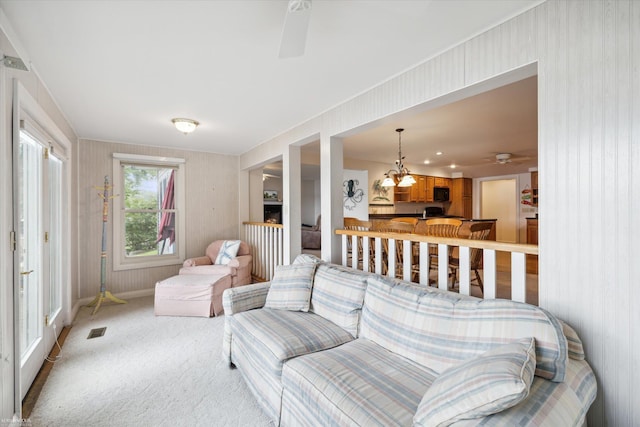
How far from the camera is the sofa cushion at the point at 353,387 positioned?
128 centimetres

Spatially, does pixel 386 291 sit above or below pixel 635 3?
below

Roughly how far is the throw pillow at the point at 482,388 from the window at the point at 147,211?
15.3 feet

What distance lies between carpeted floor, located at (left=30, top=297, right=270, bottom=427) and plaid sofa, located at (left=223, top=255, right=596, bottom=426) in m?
0.21

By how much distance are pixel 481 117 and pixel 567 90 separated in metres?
2.32

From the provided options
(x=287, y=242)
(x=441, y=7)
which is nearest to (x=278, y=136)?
(x=287, y=242)

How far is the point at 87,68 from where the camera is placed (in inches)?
86.4

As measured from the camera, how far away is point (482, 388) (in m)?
1.01

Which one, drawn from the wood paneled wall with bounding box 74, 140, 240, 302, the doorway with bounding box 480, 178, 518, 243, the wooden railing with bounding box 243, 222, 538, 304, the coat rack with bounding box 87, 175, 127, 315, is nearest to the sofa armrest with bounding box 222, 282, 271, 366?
the wooden railing with bounding box 243, 222, 538, 304

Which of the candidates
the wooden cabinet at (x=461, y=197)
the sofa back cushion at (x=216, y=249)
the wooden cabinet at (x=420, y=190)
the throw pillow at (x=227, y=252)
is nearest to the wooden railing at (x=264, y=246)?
the sofa back cushion at (x=216, y=249)

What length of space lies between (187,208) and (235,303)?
2975mm

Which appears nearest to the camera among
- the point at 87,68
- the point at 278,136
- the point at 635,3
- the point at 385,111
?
the point at 635,3

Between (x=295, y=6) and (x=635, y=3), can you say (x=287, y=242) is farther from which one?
(x=635, y=3)

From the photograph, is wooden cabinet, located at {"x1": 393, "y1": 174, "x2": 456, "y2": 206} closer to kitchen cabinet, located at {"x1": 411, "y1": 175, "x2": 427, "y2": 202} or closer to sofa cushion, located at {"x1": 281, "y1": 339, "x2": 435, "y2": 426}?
kitchen cabinet, located at {"x1": 411, "y1": 175, "x2": 427, "y2": 202}

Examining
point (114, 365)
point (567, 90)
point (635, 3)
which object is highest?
point (635, 3)
